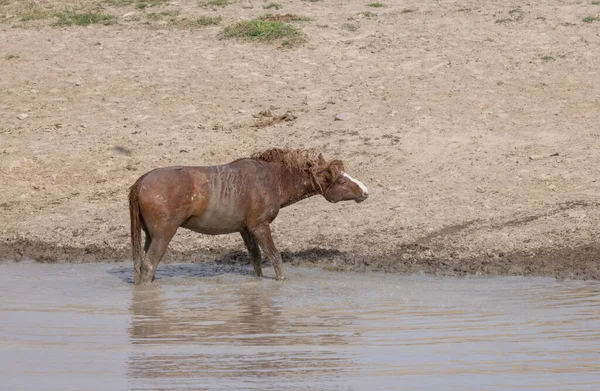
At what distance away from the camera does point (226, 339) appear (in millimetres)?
8609

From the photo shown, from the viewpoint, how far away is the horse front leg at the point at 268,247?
11656 millimetres

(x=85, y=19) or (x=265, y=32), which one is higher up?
(x=265, y=32)

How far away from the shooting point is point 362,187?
1234cm

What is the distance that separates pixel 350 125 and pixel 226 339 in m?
7.35

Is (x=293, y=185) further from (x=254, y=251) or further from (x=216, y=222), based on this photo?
(x=216, y=222)

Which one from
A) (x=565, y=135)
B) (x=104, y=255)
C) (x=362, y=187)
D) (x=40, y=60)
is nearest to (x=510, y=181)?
(x=565, y=135)

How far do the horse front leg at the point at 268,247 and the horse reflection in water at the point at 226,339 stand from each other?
30cm

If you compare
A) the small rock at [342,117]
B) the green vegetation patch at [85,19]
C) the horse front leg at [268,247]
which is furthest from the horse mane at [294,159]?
the green vegetation patch at [85,19]

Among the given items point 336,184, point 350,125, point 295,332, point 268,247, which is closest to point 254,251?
point 268,247

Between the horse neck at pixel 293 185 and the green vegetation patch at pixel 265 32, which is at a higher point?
the horse neck at pixel 293 185

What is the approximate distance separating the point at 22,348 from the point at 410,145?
7700 mm

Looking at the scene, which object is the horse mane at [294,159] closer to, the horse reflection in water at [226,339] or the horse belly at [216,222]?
the horse belly at [216,222]

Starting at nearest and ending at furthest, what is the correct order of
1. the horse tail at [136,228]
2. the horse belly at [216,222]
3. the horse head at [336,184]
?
1. the horse tail at [136,228]
2. the horse belly at [216,222]
3. the horse head at [336,184]

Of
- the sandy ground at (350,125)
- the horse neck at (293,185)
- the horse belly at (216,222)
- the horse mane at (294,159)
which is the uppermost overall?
the horse mane at (294,159)
